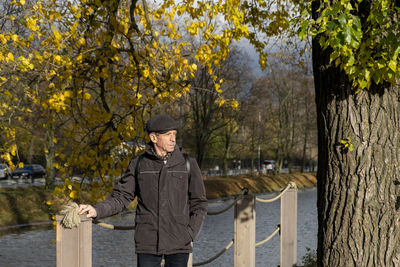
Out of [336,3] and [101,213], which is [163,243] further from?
[336,3]

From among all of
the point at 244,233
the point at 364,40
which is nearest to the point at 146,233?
the point at 364,40

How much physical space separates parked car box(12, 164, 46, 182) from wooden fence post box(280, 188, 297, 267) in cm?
4177

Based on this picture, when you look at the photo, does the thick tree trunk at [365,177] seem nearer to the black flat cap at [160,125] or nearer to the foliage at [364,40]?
the foliage at [364,40]

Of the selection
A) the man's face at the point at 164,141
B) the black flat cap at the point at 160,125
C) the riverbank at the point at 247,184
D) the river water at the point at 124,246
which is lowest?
the riverbank at the point at 247,184

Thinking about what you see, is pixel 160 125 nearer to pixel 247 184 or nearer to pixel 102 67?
pixel 102 67

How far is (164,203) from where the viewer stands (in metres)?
4.04

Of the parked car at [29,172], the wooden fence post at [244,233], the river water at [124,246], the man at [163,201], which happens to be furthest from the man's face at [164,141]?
the parked car at [29,172]

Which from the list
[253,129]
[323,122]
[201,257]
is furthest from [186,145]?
[323,122]

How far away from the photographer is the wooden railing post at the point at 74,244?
12.9 ft

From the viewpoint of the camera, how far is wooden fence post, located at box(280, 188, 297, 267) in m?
8.11

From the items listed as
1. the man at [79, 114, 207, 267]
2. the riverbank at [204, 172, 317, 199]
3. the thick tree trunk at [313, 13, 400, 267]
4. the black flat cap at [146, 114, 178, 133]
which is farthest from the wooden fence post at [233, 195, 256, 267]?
the riverbank at [204, 172, 317, 199]

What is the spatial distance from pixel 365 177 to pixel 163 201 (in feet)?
8.04

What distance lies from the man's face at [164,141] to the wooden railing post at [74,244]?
26.9 inches

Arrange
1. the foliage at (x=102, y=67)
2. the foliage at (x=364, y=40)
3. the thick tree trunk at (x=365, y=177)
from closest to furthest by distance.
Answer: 1. the foliage at (x=364, y=40)
2. the thick tree trunk at (x=365, y=177)
3. the foliage at (x=102, y=67)
